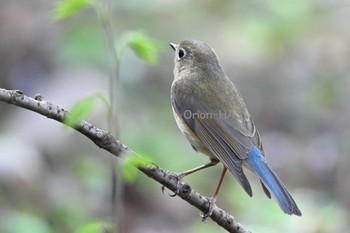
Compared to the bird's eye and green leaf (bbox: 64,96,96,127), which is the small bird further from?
green leaf (bbox: 64,96,96,127)

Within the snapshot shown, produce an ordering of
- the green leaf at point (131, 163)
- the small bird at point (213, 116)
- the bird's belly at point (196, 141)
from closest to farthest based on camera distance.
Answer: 1. the green leaf at point (131, 163)
2. the small bird at point (213, 116)
3. the bird's belly at point (196, 141)

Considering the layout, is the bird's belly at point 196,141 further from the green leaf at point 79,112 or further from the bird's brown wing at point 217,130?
the green leaf at point 79,112

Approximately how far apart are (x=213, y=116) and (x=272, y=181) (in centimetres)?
61

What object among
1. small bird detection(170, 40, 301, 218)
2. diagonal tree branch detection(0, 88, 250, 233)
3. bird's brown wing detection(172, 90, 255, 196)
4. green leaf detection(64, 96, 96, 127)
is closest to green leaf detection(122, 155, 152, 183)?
diagonal tree branch detection(0, 88, 250, 233)

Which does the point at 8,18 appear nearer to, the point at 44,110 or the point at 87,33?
the point at 87,33

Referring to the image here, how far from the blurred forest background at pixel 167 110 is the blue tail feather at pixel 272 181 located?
1171 millimetres

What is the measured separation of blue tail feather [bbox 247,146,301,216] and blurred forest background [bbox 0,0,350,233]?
117 centimetres

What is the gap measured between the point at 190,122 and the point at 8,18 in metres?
5.18

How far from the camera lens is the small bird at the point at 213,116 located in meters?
3.98

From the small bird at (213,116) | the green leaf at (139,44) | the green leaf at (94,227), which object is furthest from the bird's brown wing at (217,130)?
the green leaf at (94,227)

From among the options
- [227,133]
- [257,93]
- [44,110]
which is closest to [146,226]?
[227,133]

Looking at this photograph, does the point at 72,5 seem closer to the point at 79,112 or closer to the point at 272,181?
the point at 79,112

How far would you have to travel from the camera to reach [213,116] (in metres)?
4.31

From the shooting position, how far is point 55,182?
607 centimetres
